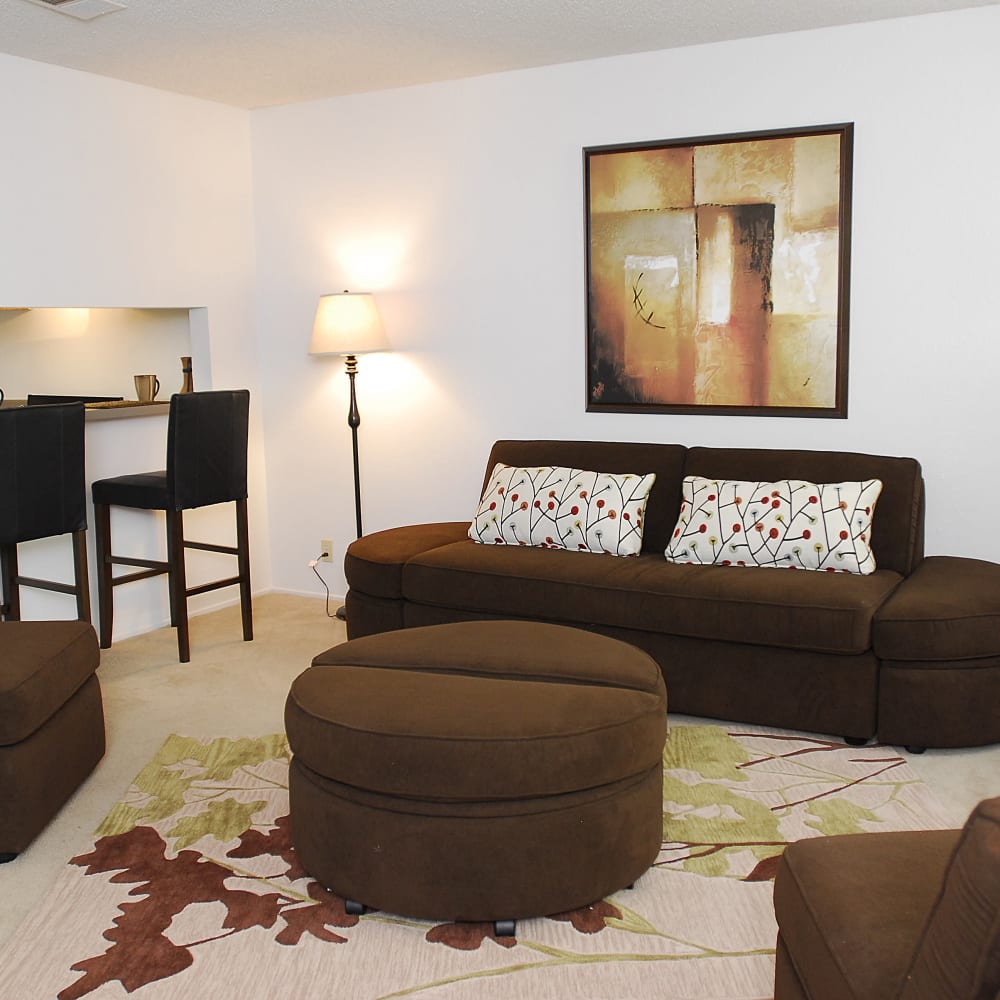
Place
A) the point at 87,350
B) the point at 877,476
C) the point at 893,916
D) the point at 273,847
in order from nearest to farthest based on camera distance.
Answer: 1. the point at 893,916
2. the point at 273,847
3. the point at 877,476
4. the point at 87,350

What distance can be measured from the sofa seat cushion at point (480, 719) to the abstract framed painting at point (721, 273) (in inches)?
68.2

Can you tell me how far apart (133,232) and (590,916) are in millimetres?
3428

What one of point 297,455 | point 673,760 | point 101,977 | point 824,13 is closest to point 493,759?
point 101,977

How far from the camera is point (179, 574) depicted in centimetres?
420

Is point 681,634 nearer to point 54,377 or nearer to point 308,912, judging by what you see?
point 308,912

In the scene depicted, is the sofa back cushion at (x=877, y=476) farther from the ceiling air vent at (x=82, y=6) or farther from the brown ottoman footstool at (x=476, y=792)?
the ceiling air vent at (x=82, y=6)

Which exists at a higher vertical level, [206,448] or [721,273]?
[721,273]

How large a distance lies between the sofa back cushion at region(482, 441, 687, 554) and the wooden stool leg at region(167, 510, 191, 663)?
1.21 m

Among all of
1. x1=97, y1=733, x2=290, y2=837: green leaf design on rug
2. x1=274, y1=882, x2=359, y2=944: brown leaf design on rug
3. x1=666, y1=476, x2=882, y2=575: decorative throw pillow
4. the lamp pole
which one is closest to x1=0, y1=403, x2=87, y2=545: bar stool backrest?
x1=97, y1=733, x2=290, y2=837: green leaf design on rug

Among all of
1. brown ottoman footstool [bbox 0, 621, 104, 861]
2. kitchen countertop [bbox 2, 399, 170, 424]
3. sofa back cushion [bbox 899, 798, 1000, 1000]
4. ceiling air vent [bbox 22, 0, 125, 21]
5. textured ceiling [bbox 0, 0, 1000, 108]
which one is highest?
textured ceiling [bbox 0, 0, 1000, 108]

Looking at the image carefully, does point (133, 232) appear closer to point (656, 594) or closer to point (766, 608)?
point (656, 594)

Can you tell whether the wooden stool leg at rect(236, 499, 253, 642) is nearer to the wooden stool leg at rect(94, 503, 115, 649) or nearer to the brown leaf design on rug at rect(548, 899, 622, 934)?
the wooden stool leg at rect(94, 503, 115, 649)

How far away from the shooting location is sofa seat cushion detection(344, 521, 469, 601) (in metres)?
3.98

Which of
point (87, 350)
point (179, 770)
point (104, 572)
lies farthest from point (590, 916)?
point (87, 350)
